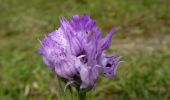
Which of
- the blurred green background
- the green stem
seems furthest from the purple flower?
the blurred green background

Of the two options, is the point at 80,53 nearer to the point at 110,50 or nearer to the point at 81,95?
the point at 81,95

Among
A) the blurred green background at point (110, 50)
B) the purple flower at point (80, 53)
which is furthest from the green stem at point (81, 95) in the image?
the blurred green background at point (110, 50)

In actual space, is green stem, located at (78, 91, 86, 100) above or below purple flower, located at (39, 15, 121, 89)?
below

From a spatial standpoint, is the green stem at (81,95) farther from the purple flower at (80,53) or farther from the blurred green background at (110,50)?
the blurred green background at (110,50)

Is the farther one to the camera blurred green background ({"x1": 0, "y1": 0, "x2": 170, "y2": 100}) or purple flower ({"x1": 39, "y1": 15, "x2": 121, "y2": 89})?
blurred green background ({"x1": 0, "y1": 0, "x2": 170, "y2": 100})

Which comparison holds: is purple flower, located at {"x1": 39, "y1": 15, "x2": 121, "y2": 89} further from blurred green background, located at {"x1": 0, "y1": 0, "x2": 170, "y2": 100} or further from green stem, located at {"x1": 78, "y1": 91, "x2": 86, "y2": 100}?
blurred green background, located at {"x1": 0, "y1": 0, "x2": 170, "y2": 100}
